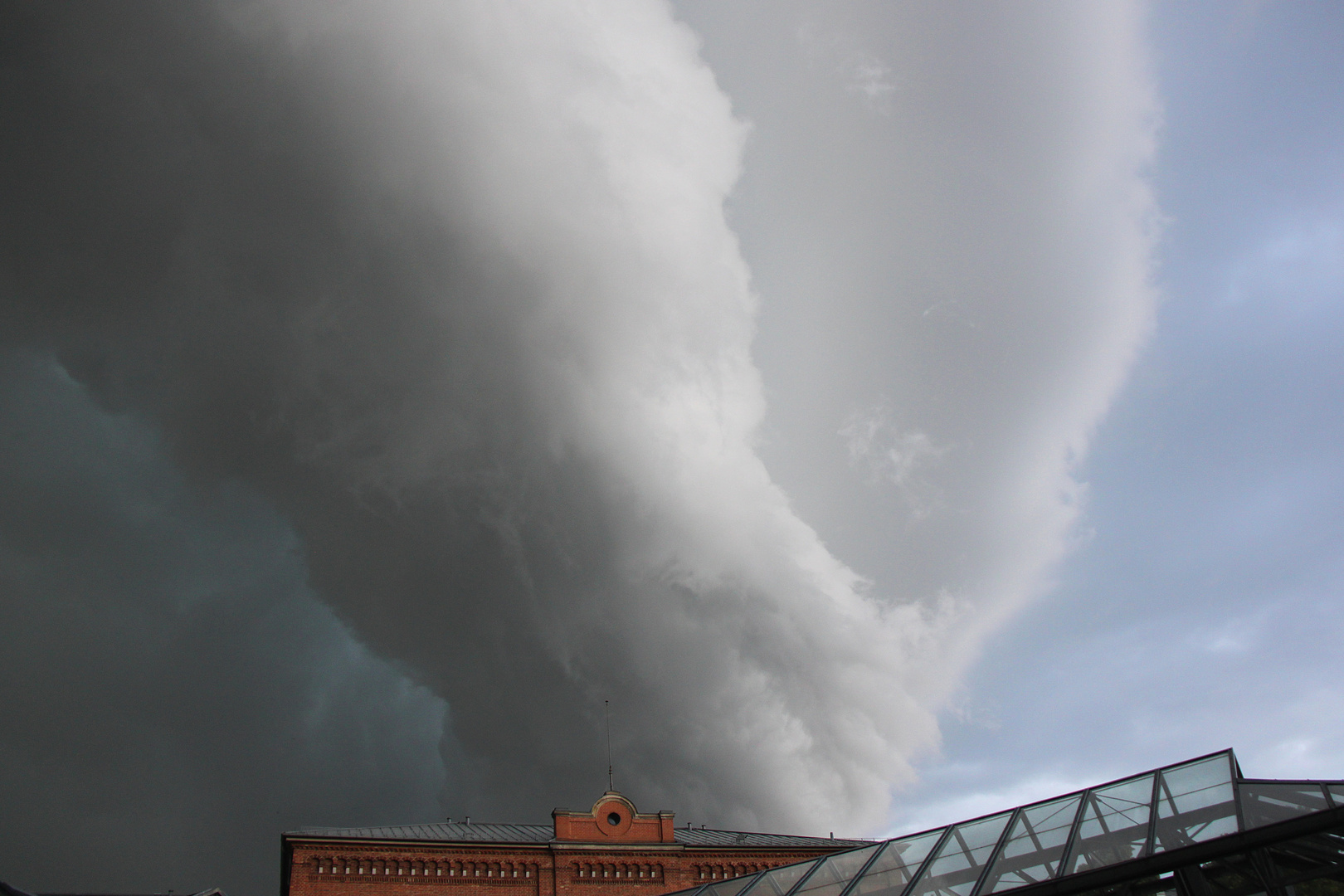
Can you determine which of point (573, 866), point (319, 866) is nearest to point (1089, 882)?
point (573, 866)

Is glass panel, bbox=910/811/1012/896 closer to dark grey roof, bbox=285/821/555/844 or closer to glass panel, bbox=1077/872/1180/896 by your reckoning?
glass panel, bbox=1077/872/1180/896

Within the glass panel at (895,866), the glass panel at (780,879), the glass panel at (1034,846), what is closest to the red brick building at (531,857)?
the glass panel at (780,879)

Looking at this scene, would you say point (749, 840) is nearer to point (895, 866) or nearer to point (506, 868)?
point (506, 868)

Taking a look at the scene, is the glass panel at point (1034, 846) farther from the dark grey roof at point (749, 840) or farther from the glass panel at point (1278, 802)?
the dark grey roof at point (749, 840)

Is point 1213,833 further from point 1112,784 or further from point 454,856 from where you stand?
point 454,856

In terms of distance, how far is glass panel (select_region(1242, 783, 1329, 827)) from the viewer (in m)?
14.5

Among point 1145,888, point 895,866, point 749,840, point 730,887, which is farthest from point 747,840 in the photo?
point 1145,888

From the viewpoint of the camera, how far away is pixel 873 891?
1861 centimetres

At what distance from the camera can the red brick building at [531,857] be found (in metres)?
40.2

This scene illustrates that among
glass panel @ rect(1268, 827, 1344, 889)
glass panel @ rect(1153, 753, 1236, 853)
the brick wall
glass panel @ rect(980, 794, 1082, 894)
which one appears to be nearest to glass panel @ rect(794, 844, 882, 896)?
glass panel @ rect(980, 794, 1082, 894)

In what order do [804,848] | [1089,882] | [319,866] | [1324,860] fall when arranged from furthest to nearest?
[804,848] < [319,866] < [1089,882] < [1324,860]

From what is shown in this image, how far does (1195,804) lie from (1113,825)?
1.58 metres

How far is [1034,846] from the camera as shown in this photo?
1747 cm

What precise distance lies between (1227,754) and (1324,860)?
4.38 m
